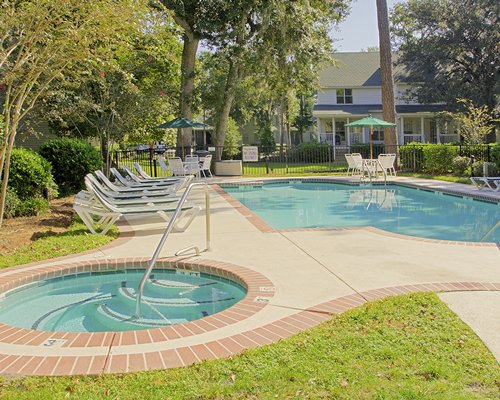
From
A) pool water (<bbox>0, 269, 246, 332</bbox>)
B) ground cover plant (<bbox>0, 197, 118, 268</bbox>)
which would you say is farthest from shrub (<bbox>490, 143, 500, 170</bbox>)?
pool water (<bbox>0, 269, 246, 332</bbox>)

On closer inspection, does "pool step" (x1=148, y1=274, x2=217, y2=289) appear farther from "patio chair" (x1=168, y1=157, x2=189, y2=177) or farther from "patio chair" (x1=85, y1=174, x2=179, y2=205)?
"patio chair" (x1=168, y1=157, x2=189, y2=177)

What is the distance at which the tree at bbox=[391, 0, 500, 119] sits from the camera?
3116cm

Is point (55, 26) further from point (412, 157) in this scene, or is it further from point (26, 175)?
point (412, 157)

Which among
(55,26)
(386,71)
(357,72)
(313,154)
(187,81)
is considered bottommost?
(313,154)

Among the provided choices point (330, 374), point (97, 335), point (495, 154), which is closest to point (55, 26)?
point (97, 335)

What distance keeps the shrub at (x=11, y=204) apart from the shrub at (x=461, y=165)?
583 inches

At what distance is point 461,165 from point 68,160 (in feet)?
44.2

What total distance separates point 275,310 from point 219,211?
6.93 metres

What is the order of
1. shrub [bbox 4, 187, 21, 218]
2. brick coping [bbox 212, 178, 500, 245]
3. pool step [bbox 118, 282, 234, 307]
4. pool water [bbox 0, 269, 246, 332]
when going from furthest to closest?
shrub [bbox 4, 187, 21, 218] → brick coping [bbox 212, 178, 500, 245] → pool step [bbox 118, 282, 234, 307] → pool water [bbox 0, 269, 246, 332]

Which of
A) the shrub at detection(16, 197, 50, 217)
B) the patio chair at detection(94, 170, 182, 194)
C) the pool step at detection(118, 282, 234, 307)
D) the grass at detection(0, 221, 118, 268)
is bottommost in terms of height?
the pool step at detection(118, 282, 234, 307)

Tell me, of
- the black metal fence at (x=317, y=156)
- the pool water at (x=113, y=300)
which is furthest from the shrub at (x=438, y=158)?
the pool water at (x=113, y=300)

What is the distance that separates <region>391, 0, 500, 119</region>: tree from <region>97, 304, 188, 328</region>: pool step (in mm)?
30040

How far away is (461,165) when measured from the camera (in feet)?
59.6

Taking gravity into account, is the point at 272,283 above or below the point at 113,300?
above
